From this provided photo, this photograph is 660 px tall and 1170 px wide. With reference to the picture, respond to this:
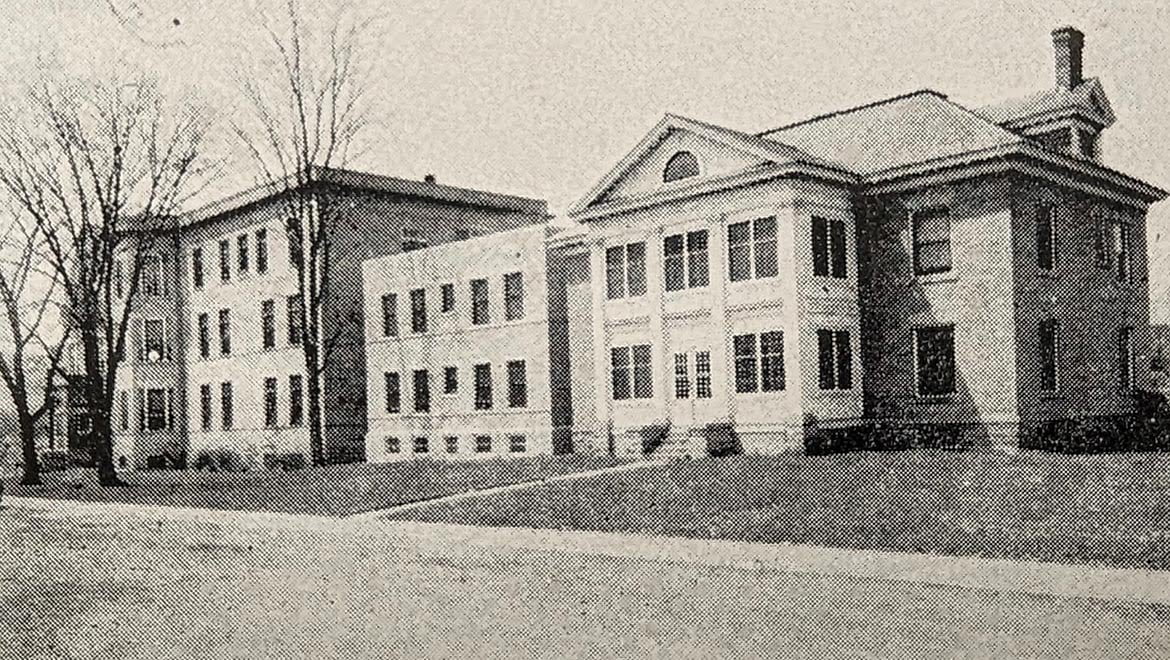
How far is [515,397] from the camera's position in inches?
1341

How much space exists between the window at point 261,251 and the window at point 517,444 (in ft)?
45.5

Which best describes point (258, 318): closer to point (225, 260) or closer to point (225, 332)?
point (225, 332)

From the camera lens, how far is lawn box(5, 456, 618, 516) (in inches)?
895

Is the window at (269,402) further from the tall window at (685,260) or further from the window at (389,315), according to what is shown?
the tall window at (685,260)

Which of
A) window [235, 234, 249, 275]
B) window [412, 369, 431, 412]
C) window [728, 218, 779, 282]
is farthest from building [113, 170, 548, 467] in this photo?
window [728, 218, 779, 282]

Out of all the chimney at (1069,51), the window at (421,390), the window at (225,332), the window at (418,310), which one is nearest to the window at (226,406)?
the window at (225,332)

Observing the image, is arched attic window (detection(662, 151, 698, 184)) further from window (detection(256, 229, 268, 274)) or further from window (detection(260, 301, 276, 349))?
window (detection(260, 301, 276, 349))

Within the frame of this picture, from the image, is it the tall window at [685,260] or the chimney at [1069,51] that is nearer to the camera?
the chimney at [1069,51]

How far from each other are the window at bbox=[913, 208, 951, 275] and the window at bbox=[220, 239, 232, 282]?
27.4 m

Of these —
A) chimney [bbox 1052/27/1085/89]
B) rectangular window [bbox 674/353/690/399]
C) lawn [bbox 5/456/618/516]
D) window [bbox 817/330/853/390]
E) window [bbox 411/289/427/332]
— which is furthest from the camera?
window [bbox 411/289/427/332]

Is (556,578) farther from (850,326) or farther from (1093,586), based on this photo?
(850,326)

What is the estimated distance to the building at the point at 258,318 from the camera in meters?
40.2

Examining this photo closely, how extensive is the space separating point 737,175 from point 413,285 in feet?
46.3

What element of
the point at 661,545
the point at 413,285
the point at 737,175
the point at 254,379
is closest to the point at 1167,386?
the point at 737,175
